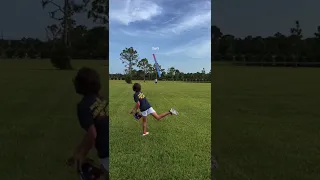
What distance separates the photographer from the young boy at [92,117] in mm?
1901

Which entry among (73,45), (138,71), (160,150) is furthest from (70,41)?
(138,71)

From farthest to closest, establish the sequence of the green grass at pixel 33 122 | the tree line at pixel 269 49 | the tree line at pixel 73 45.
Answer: the tree line at pixel 269 49
the green grass at pixel 33 122
the tree line at pixel 73 45

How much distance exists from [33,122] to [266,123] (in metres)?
2.67

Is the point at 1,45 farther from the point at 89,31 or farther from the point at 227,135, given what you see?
the point at 227,135

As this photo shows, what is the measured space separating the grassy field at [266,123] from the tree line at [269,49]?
93mm

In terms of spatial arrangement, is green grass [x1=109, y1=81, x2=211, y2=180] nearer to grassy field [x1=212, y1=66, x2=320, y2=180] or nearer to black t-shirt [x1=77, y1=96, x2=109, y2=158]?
grassy field [x1=212, y1=66, x2=320, y2=180]

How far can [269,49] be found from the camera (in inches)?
142

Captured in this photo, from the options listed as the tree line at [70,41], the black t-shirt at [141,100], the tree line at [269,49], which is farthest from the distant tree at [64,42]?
the black t-shirt at [141,100]

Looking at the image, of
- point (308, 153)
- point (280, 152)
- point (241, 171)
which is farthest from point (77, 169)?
point (308, 153)

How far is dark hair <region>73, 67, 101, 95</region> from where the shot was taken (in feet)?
6.46

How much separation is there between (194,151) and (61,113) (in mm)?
2660

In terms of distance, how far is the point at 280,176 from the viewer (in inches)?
136

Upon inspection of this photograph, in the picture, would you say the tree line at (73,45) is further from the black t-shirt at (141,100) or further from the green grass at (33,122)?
the black t-shirt at (141,100)

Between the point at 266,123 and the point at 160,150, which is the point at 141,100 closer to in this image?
the point at 160,150
